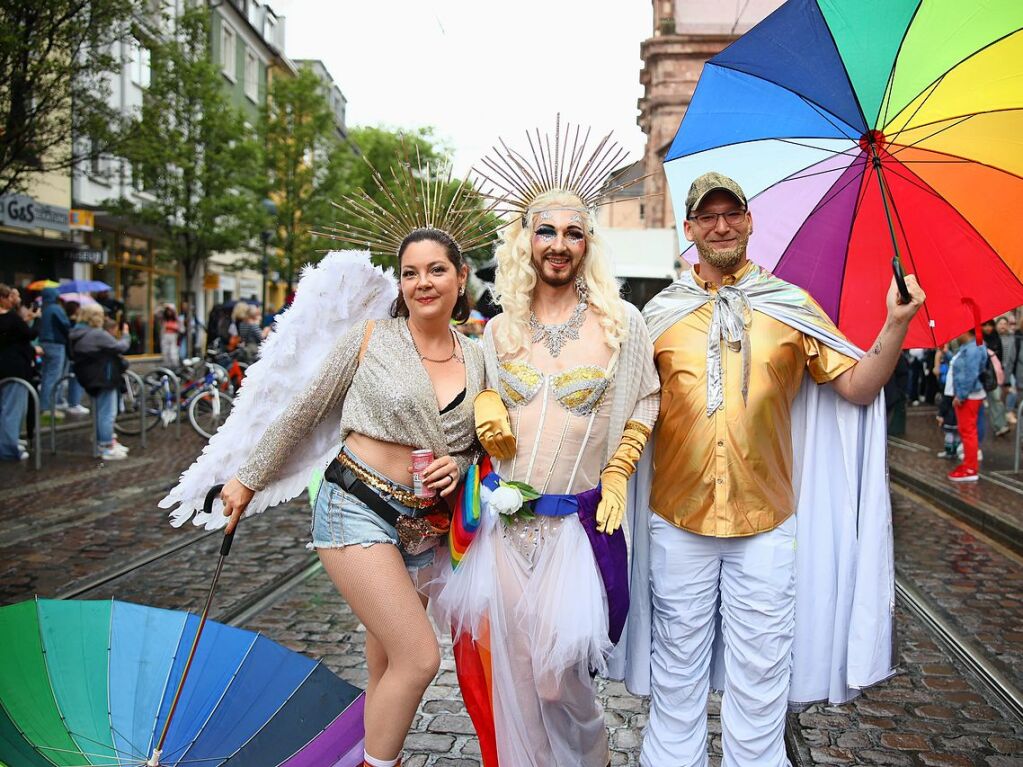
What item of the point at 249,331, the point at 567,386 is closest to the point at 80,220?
the point at 249,331

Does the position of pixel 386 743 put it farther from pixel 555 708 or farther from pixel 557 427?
pixel 557 427

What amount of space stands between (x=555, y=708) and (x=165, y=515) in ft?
18.4

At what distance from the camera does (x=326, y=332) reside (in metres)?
3.19

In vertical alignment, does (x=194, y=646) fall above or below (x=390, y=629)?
below

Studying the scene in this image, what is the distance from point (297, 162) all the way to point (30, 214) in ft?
28.2

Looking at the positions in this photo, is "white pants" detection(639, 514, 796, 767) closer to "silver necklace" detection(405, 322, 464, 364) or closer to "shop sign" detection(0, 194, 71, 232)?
"silver necklace" detection(405, 322, 464, 364)

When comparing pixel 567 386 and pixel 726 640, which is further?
pixel 726 640

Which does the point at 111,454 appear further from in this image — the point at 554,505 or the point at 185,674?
the point at 554,505

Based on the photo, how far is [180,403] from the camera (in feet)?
42.7

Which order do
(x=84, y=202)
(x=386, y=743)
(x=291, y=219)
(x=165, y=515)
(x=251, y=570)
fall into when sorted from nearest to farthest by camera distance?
1. (x=386, y=743)
2. (x=251, y=570)
3. (x=165, y=515)
4. (x=84, y=202)
5. (x=291, y=219)

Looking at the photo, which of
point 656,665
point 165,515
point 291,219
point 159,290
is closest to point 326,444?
point 656,665

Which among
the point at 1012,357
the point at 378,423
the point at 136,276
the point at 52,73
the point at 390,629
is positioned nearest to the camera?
the point at 390,629

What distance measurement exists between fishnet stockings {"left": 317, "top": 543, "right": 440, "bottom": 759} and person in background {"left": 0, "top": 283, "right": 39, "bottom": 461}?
8375 millimetres

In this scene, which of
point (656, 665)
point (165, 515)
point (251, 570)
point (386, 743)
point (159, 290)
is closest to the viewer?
point (386, 743)
